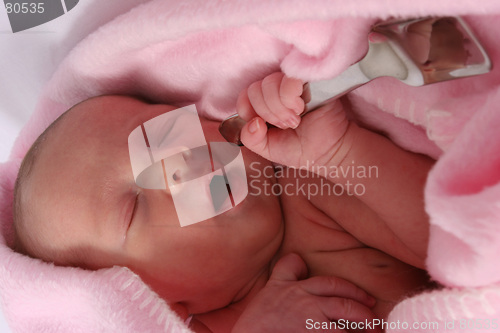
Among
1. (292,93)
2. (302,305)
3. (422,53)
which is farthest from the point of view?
(302,305)

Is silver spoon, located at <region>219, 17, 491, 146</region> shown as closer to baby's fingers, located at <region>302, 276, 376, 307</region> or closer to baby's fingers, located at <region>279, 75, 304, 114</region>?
baby's fingers, located at <region>279, 75, 304, 114</region>

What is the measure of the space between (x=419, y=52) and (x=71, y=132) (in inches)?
21.3

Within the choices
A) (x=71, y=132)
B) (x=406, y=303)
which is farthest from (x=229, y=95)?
(x=406, y=303)

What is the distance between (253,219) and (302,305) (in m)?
0.16

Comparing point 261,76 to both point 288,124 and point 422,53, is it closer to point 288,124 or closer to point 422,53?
point 288,124

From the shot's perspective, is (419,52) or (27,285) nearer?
(419,52)

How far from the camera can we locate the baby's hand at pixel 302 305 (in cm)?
64

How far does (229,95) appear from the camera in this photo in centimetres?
74

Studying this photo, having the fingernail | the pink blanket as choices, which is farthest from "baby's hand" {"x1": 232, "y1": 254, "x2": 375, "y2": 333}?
the fingernail

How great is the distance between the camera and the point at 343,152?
0.65 m

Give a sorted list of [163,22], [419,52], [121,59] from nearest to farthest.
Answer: [419,52] → [163,22] → [121,59]

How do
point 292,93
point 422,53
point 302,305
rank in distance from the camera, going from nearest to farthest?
point 422,53 < point 292,93 < point 302,305

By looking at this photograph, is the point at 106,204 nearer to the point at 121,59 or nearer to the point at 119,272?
the point at 119,272

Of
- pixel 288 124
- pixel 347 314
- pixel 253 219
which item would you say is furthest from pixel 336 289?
pixel 288 124
